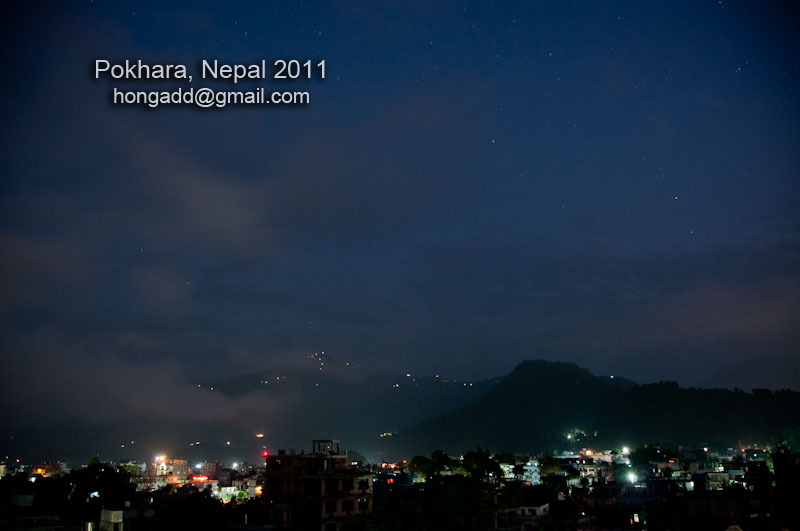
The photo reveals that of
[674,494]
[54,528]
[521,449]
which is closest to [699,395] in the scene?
[521,449]

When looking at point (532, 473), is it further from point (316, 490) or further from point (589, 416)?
point (589, 416)

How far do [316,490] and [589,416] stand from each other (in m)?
129

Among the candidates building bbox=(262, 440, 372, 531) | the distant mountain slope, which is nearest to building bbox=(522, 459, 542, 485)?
building bbox=(262, 440, 372, 531)

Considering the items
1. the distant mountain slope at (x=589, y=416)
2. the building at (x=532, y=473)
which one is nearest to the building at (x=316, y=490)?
the building at (x=532, y=473)

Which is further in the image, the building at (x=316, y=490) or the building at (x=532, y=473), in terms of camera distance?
the building at (x=532, y=473)

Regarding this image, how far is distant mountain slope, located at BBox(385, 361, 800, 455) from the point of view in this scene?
11712 centimetres

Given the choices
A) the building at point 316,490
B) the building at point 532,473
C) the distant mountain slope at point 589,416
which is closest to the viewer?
the building at point 316,490

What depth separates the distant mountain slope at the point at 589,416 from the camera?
384 feet

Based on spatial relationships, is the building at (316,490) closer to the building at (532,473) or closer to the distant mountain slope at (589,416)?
the building at (532,473)

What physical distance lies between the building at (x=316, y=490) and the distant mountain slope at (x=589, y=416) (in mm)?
95685

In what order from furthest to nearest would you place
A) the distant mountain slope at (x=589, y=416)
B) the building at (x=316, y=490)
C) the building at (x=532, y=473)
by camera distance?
the distant mountain slope at (x=589, y=416) < the building at (x=532, y=473) < the building at (x=316, y=490)

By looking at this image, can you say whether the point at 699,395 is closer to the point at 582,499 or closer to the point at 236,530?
the point at 582,499

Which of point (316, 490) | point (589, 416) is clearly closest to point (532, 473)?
point (316, 490)

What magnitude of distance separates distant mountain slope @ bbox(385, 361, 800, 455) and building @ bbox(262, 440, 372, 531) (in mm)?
95685
